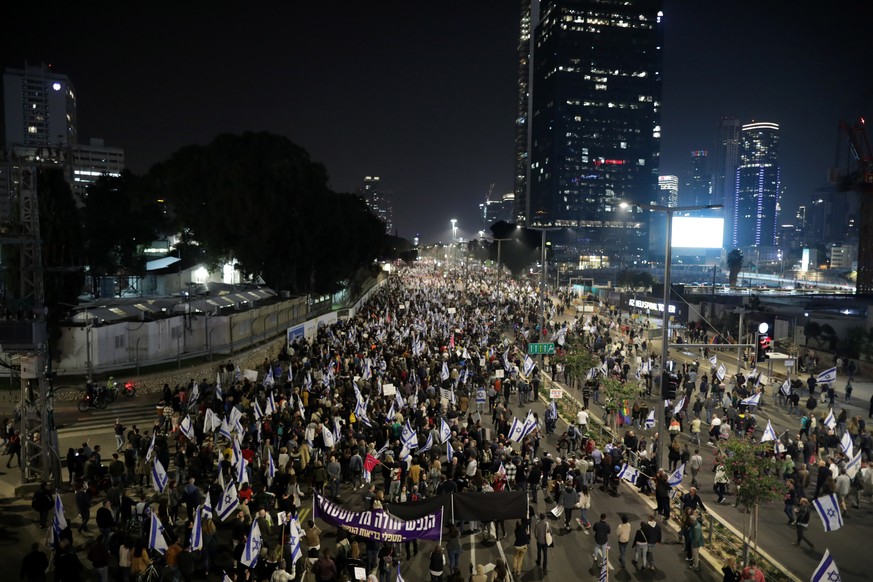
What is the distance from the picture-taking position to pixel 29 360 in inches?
586

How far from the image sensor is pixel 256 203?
4275 cm

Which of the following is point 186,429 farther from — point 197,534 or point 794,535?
point 794,535

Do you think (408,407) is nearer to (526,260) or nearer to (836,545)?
(836,545)

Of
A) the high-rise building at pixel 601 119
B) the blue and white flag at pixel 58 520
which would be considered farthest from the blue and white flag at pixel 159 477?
the high-rise building at pixel 601 119

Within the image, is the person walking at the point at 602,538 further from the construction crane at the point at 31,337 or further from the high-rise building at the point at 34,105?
the high-rise building at the point at 34,105

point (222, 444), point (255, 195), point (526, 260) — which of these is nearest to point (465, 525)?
point (222, 444)

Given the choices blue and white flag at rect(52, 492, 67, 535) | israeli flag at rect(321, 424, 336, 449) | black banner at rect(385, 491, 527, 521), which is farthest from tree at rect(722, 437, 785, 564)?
blue and white flag at rect(52, 492, 67, 535)

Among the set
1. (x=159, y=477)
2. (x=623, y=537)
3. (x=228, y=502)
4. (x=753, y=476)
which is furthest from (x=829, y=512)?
(x=159, y=477)

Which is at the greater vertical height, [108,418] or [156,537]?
[156,537]

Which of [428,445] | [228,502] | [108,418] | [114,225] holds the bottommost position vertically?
[108,418]

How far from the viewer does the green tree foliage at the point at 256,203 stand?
42.8 meters

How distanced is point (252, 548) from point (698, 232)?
55100mm

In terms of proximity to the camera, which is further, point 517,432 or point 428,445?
point 517,432

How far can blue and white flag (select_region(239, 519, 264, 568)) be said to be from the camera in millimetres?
10363
